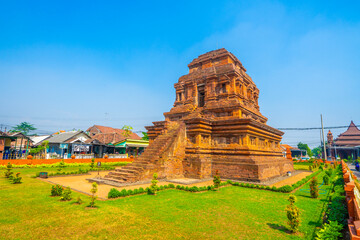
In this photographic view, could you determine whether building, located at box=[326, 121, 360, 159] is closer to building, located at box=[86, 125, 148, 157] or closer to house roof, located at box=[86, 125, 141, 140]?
building, located at box=[86, 125, 148, 157]

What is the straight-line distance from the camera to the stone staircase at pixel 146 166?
13481 mm

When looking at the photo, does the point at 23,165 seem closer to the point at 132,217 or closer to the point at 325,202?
the point at 132,217

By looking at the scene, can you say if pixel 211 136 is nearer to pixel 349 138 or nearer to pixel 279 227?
pixel 279 227

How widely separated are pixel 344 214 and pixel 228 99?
1382cm

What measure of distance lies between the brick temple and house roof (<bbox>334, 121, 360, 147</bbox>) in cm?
5562

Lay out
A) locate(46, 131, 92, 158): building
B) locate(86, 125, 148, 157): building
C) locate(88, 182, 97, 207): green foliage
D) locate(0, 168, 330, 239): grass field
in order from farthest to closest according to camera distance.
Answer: locate(86, 125, 148, 157): building < locate(46, 131, 92, 158): building < locate(88, 182, 97, 207): green foliage < locate(0, 168, 330, 239): grass field

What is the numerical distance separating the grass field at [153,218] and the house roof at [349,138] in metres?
69.6

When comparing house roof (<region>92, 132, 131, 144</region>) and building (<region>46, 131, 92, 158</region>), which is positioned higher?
house roof (<region>92, 132, 131, 144</region>)

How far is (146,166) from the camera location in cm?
1420

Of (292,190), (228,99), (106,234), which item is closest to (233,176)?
(292,190)

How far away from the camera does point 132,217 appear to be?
6.64m

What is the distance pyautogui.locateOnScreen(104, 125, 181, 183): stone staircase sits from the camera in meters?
13.5

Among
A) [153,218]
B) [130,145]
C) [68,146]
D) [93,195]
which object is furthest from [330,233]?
[130,145]

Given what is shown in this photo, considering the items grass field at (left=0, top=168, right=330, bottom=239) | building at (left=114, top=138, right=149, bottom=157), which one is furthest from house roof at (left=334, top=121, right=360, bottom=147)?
grass field at (left=0, top=168, right=330, bottom=239)
